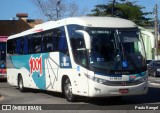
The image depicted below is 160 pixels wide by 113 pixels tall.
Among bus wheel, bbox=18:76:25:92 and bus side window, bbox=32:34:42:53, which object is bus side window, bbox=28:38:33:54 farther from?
bus wheel, bbox=18:76:25:92

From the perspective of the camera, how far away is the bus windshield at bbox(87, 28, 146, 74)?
46.7ft

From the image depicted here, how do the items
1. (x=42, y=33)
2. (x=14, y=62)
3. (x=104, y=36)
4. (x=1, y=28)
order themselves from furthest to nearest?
(x=1, y=28), (x=14, y=62), (x=42, y=33), (x=104, y=36)

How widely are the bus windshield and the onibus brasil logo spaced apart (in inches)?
204

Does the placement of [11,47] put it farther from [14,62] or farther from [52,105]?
[52,105]

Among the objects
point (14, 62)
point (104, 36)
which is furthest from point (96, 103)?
point (14, 62)

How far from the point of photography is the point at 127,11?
261ft

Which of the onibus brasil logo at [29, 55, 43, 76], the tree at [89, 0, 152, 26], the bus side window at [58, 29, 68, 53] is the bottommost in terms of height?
the onibus brasil logo at [29, 55, 43, 76]

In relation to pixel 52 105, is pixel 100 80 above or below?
above

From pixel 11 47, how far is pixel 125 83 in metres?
11.7

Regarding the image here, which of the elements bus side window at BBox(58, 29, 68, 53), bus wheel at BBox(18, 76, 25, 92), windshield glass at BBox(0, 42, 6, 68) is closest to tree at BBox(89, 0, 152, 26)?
windshield glass at BBox(0, 42, 6, 68)

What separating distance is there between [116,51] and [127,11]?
216ft

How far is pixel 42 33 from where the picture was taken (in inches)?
743

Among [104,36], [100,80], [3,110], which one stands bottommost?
[3,110]

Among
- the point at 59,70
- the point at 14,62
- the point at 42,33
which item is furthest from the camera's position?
the point at 14,62
